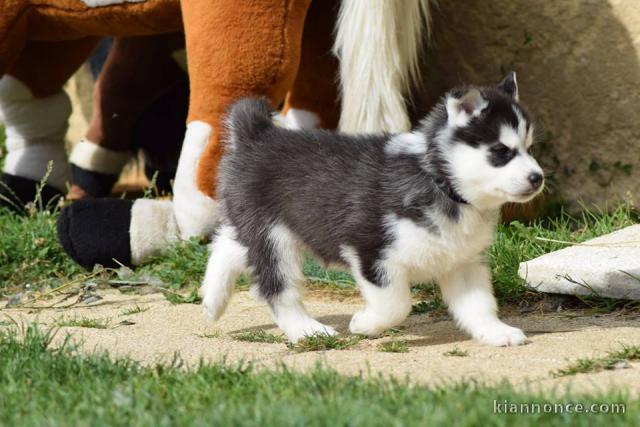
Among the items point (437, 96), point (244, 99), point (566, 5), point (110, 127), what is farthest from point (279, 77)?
point (110, 127)

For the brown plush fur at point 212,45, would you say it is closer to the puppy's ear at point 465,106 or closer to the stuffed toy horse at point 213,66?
the stuffed toy horse at point 213,66

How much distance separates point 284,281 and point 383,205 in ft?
1.61

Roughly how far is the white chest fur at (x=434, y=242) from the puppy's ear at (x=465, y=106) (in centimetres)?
30

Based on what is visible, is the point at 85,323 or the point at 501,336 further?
the point at 85,323

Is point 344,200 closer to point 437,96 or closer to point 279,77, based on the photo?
point 279,77

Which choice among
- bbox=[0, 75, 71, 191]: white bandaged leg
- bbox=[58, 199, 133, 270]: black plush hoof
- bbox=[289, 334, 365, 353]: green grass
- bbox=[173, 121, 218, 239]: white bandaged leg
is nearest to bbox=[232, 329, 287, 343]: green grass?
bbox=[289, 334, 365, 353]: green grass

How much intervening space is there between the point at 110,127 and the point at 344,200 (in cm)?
295

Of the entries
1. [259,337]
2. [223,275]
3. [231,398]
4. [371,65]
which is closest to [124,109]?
[371,65]

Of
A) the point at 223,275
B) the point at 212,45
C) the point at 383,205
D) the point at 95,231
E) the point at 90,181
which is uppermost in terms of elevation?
the point at 212,45

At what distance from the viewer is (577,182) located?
16.5 feet

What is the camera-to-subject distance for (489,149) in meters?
3.21

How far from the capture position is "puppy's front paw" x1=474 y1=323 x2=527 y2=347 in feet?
10.9

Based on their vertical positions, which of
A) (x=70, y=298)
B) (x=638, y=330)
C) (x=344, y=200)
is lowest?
(x=70, y=298)

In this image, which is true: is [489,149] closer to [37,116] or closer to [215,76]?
[215,76]
